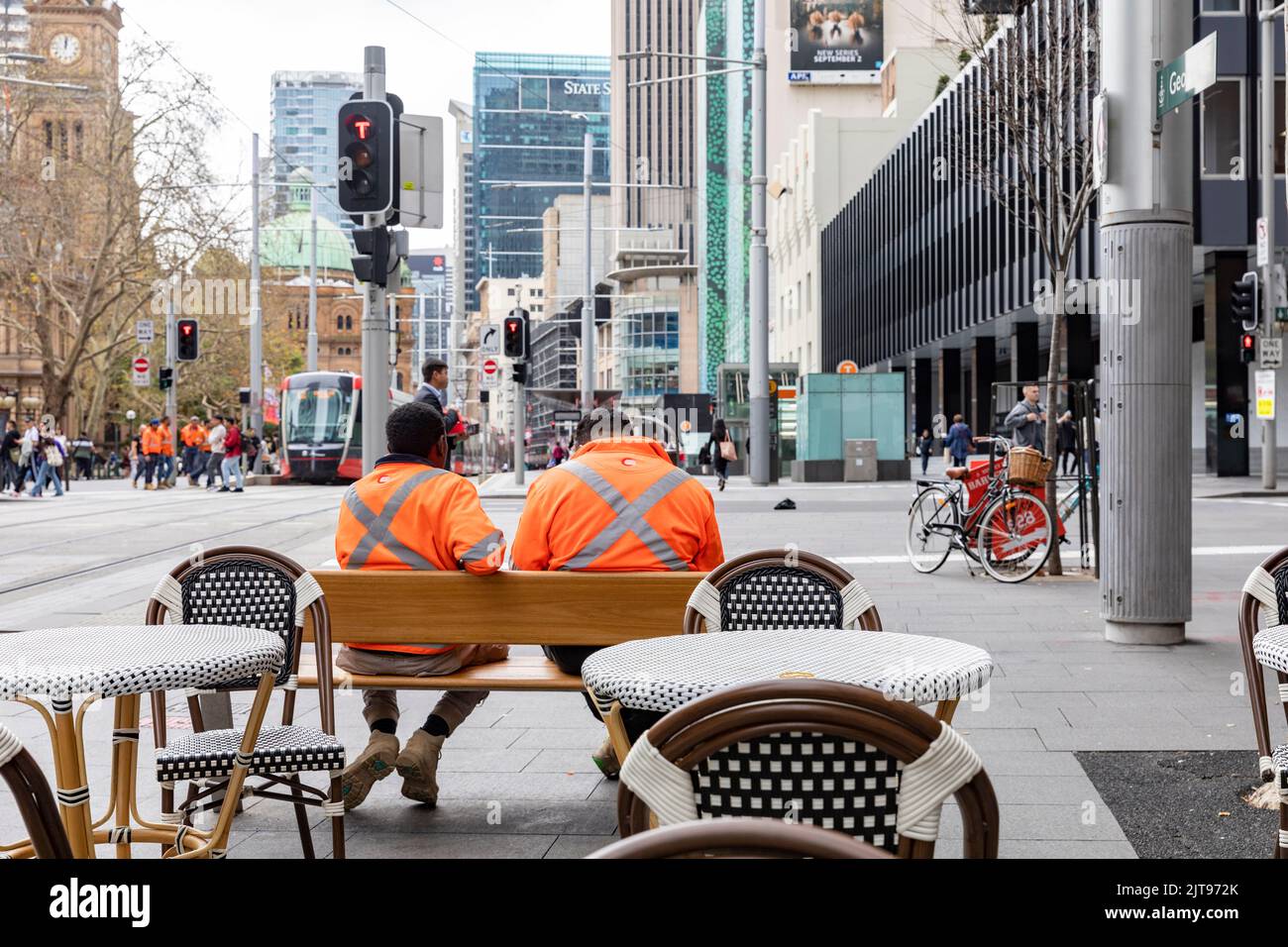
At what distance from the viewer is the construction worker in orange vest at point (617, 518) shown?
505 cm

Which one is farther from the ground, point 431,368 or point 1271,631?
point 431,368

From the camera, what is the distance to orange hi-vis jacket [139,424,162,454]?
36.8m

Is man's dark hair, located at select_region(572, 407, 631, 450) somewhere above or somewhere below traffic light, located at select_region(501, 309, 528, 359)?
below

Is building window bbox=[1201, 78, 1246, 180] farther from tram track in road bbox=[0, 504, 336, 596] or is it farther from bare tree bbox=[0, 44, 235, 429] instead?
bare tree bbox=[0, 44, 235, 429]

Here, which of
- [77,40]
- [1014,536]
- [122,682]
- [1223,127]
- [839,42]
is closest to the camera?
[122,682]

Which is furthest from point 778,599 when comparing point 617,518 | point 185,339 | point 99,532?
point 185,339

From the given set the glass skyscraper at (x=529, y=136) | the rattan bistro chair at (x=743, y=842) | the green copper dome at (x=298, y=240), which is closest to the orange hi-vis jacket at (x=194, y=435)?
the green copper dome at (x=298, y=240)

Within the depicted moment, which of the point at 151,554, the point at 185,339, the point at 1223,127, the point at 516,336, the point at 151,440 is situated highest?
the point at 1223,127

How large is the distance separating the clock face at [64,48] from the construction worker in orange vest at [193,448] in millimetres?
12898

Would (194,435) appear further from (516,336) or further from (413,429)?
(413,429)

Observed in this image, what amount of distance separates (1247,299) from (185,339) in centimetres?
2396

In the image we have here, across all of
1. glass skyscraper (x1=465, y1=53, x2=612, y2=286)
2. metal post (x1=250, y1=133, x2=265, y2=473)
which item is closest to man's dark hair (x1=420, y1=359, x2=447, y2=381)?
metal post (x1=250, y1=133, x2=265, y2=473)

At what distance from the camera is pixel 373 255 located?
32.6ft
